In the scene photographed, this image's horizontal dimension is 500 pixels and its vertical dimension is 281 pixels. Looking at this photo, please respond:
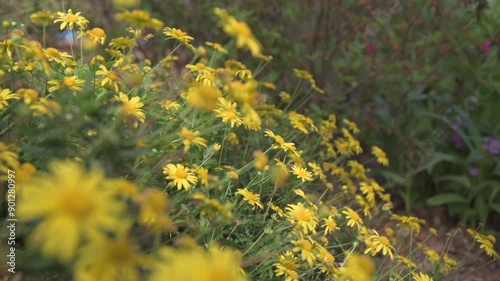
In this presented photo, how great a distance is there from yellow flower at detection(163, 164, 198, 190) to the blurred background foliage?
4.03 ft

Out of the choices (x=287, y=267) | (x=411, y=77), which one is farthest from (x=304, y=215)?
(x=411, y=77)

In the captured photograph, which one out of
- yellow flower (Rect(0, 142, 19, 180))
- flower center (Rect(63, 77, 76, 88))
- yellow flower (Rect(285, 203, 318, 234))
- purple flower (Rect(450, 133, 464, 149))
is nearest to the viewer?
yellow flower (Rect(0, 142, 19, 180))

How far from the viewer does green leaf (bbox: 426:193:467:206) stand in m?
2.64

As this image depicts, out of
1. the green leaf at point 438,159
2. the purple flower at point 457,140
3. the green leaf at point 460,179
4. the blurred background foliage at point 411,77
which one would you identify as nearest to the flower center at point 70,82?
the blurred background foliage at point 411,77

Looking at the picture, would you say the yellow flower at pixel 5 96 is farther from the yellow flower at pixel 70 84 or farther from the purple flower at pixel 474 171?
the purple flower at pixel 474 171

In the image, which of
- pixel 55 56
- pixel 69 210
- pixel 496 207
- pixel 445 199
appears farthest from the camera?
pixel 445 199

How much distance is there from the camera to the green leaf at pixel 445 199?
2.64m

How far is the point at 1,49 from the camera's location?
4.33 feet

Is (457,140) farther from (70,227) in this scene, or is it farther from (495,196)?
(70,227)

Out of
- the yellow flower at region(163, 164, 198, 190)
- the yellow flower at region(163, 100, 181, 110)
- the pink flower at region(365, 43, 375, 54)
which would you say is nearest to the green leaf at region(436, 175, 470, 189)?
the pink flower at region(365, 43, 375, 54)

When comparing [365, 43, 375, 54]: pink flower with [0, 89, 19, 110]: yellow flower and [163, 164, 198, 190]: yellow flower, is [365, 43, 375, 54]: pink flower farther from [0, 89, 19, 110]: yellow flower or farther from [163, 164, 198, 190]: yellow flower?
[0, 89, 19, 110]: yellow flower

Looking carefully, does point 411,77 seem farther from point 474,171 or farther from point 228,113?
point 228,113

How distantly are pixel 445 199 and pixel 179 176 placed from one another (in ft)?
5.47

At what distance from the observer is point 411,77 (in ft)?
9.50
